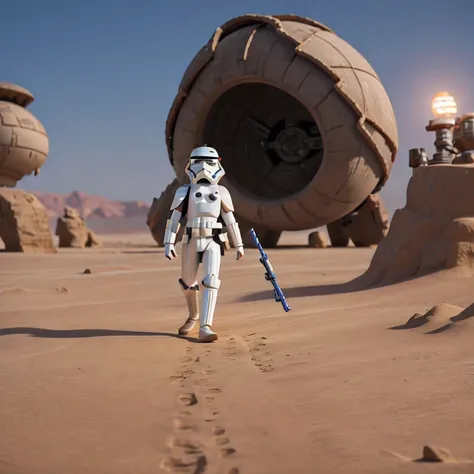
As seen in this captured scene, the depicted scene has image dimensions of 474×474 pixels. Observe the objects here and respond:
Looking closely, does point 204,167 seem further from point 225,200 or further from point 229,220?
point 229,220

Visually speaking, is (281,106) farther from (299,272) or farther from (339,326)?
(339,326)

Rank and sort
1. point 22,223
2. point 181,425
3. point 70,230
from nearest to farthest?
point 181,425
point 22,223
point 70,230

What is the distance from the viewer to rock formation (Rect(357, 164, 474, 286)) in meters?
3.65

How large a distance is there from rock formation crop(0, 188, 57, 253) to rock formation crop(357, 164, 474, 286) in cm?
605

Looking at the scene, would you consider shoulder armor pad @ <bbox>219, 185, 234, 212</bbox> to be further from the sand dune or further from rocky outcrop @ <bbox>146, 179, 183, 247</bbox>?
rocky outcrop @ <bbox>146, 179, 183, 247</bbox>

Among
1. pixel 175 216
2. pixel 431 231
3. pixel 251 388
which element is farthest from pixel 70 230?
pixel 251 388

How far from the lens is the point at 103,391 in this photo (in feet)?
6.99

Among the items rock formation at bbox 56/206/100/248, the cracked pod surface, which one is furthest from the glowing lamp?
rock formation at bbox 56/206/100/248

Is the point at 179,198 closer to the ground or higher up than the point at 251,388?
higher up

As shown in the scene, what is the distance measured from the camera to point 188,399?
6.51 feet

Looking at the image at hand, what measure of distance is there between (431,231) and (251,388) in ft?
8.01

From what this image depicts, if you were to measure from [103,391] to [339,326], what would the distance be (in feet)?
4.32

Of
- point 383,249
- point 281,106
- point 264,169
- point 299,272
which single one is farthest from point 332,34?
point 383,249

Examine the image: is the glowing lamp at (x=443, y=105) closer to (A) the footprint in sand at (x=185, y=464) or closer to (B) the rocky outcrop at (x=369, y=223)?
(B) the rocky outcrop at (x=369, y=223)
